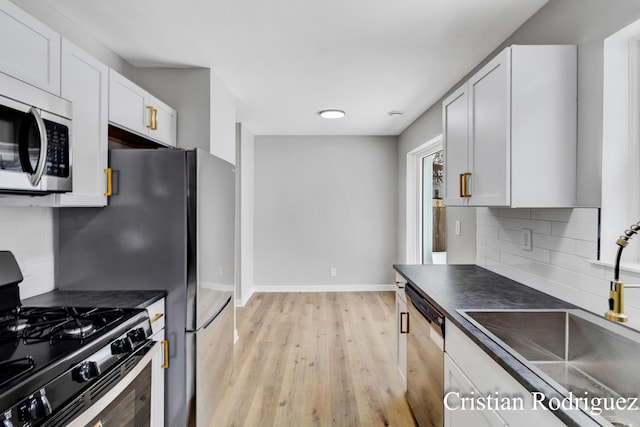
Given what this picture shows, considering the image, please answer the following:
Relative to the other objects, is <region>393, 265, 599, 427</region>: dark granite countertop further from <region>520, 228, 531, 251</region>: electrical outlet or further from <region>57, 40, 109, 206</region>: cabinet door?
<region>57, 40, 109, 206</region>: cabinet door

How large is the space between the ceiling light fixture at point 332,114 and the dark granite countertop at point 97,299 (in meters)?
2.70

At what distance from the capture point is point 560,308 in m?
1.49

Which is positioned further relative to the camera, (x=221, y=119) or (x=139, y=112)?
(x=221, y=119)

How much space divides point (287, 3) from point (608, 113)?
1.59 metres

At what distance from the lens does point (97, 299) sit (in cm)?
166

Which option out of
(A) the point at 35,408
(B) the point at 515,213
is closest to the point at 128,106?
(A) the point at 35,408

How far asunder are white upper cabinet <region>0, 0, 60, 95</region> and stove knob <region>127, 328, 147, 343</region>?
110 cm

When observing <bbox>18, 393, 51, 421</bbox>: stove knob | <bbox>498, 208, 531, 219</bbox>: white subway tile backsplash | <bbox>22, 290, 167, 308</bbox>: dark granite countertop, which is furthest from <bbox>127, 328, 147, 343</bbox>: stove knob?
<bbox>498, 208, 531, 219</bbox>: white subway tile backsplash

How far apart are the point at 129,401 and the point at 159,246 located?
0.74 metres

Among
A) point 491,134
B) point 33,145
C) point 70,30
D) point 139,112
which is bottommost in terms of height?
point 33,145

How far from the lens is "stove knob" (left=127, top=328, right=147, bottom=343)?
1364mm

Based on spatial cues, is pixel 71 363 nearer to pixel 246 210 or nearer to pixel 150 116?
pixel 150 116

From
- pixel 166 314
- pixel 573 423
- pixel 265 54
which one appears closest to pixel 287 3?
pixel 265 54

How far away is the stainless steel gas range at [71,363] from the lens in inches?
35.8
